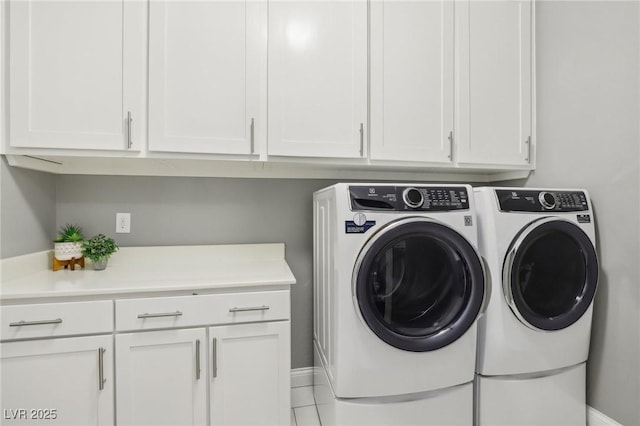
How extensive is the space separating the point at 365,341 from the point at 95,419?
1177 mm

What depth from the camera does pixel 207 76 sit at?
5.20 feet

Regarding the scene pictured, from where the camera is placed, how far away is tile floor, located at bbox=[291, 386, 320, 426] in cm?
178

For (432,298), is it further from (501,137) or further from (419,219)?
(501,137)

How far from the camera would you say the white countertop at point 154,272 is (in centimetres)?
138

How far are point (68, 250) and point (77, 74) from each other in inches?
34.7

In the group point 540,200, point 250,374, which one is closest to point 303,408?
point 250,374

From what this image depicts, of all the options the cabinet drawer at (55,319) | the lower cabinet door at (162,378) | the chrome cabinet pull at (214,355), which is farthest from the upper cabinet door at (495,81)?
the cabinet drawer at (55,319)

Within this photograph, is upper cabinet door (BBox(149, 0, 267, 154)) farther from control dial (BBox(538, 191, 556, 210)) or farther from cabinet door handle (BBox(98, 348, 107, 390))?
control dial (BBox(538, 191, 556, 210))

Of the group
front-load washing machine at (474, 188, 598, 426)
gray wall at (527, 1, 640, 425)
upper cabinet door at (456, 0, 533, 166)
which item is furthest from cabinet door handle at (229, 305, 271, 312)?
gray wall at (527, 1, 640, 425)

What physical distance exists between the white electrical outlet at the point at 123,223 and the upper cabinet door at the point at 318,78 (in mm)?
960

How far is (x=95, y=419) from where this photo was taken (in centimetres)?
137

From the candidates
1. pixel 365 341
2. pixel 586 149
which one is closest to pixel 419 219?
pixel 365 341

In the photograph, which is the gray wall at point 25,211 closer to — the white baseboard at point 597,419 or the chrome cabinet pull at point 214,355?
the chrome cabinet pull at point 214,355

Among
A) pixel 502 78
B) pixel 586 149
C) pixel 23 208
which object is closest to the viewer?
pixel 23 208
